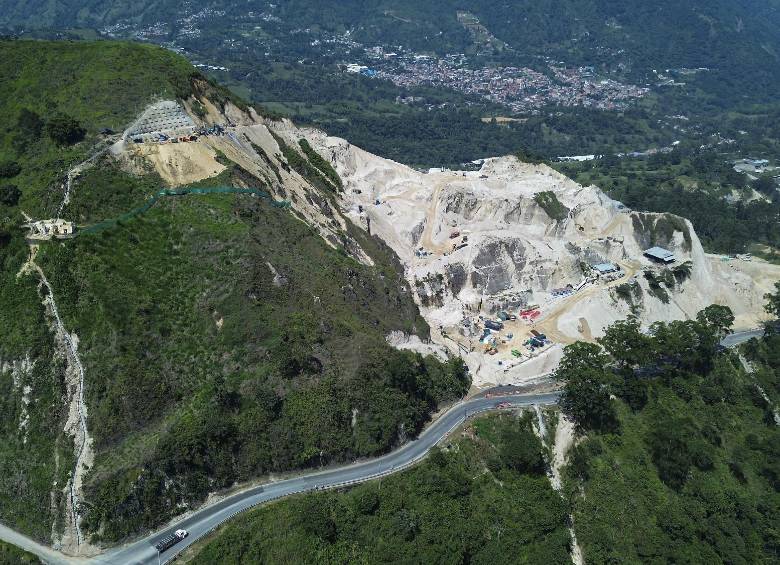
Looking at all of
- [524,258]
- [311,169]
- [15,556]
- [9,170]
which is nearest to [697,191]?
[524,258]

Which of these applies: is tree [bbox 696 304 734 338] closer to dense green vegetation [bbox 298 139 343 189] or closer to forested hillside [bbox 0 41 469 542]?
forested hillside [bbox 0 41 469 542]

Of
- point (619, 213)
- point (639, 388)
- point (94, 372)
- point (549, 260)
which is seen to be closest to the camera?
point (94, 372)

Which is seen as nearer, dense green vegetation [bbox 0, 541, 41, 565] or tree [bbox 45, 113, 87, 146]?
dense green vegetation [bbox 0, 541, 41, 565]

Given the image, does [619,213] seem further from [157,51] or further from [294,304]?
[157,51]

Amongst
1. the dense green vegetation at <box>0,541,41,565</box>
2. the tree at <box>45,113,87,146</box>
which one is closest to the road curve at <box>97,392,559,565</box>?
the dense green vegetation at <box>0,541,41,565</box>

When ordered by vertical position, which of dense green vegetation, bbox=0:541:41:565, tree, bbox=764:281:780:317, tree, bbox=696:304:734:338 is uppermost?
dense green vegetation, bbox=0:541:41:565

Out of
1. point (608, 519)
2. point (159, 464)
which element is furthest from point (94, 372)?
→ point (608, 519)
